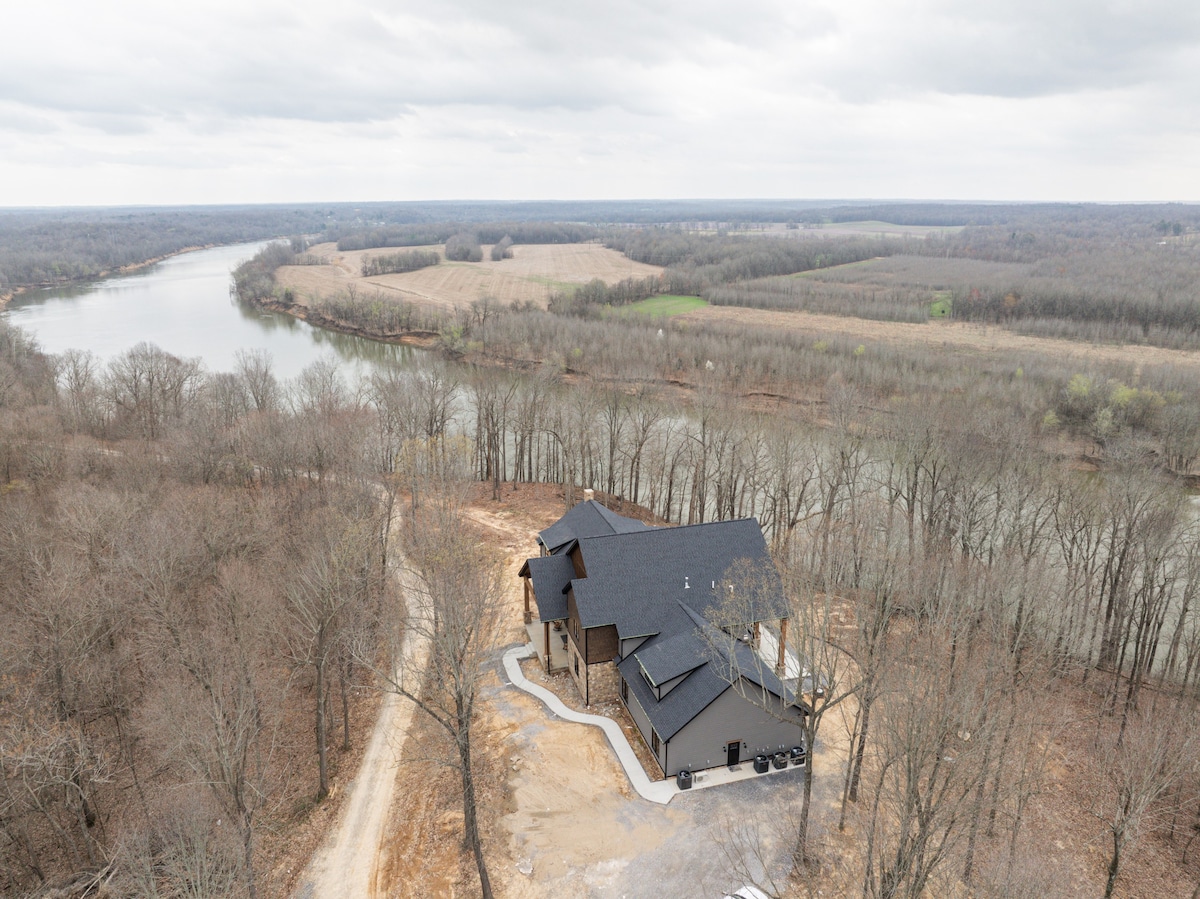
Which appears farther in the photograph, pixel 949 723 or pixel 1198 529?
pixel 1198 529

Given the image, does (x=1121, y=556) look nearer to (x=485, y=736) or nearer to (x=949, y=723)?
(x=949, y=723)

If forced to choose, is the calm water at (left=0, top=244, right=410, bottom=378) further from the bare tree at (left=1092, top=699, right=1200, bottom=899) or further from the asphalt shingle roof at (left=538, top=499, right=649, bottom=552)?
the bare tree at (left=1092, top=699, right=1200, bottom=899)

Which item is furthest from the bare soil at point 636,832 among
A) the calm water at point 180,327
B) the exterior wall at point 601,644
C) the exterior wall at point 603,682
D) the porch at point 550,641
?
the calm water at point 180,327

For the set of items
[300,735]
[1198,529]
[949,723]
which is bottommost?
[300,735]

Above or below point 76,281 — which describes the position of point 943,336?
below

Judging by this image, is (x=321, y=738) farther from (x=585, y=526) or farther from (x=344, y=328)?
(x=344, y=328)

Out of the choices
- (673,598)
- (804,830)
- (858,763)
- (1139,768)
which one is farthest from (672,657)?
(1139,768)

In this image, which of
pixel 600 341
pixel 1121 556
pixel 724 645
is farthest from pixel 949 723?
pixel 600 341
